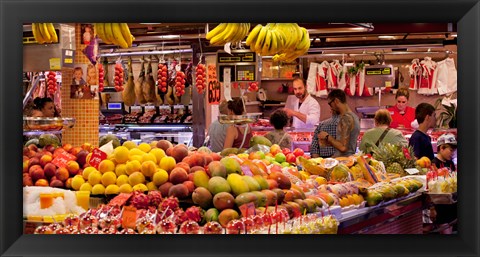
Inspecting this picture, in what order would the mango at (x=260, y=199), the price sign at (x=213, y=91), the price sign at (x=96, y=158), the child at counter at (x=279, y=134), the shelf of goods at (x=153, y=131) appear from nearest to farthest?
1. the mango at (x=260, y=199)
2. the price sign at (x=96, y=158)
3. the child at counter at (x=279, y=134)
4. the price sign at (x=213, y=91)
5. the shelf of goods at (x=153, y=131)

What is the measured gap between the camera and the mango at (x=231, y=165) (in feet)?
12.9

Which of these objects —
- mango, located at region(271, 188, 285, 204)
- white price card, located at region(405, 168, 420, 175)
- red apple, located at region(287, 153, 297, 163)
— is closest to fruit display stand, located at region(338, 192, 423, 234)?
mango, located at region(271, 188, 285, 204)

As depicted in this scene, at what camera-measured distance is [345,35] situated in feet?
32.5

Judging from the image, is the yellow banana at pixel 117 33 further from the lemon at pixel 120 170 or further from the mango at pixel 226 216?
the mango at pixel 226 216

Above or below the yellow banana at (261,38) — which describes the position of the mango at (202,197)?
below

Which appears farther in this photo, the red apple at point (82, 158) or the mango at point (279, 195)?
the red apple at point (82, 158)

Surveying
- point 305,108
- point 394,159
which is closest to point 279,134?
point 305,108

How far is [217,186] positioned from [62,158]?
1.11m

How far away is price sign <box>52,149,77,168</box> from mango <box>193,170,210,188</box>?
89 cm

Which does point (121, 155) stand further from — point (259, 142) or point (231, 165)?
point (259, 142)

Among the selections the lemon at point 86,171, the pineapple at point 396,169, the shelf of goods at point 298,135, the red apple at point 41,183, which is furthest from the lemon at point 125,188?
the shelf of goods at point 298,135

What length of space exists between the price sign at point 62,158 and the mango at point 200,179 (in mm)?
889

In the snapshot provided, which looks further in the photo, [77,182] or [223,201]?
[77,182]

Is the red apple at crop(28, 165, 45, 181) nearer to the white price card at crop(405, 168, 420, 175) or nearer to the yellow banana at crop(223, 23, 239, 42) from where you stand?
the yellow banana at crop(223, 23, 239, 42)
